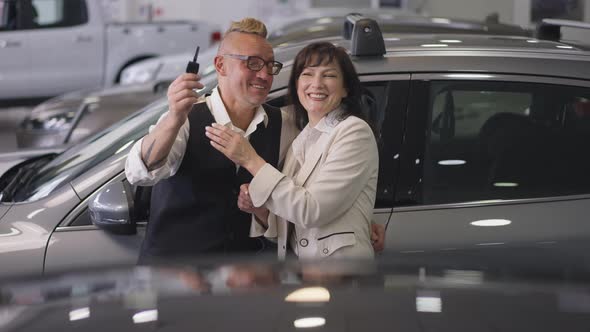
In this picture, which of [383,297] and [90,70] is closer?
[383,297]

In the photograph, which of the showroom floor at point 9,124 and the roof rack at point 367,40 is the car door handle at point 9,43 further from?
the roof rack at point 367,40

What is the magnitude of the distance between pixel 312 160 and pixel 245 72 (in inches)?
12.2

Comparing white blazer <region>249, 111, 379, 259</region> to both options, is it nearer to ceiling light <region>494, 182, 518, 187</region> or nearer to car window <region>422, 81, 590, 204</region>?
car window <region>422, 81, 590, 204</region>

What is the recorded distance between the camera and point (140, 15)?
1709cm

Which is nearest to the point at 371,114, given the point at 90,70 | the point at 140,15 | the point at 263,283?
the point at 263,283

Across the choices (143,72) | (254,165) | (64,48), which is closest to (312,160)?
(254,165)

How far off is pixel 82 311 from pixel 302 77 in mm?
1264

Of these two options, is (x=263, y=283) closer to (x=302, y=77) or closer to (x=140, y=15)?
(x=302, y=77)

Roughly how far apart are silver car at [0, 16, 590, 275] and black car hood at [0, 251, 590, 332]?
136cm

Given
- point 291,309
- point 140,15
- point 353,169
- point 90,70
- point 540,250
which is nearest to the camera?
point 291,309

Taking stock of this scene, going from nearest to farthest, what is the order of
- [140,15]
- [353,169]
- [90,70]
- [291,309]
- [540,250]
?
1. [291,309]
2. [353,169]
3. [540,250]
4. [90,70]
5. [140,15]

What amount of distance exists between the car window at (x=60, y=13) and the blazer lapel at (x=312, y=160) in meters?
9.67

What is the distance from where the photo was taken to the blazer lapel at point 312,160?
2.66 meters

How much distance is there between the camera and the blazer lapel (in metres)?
2.66
